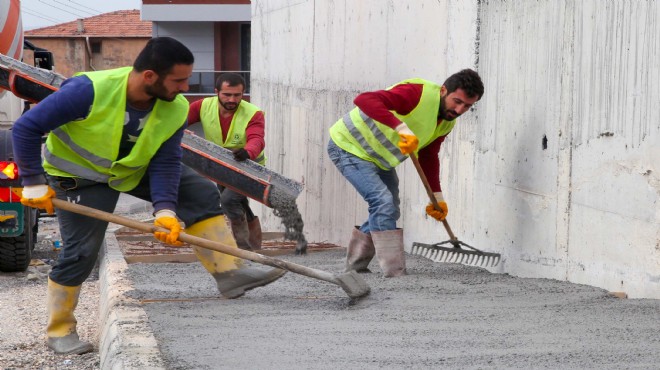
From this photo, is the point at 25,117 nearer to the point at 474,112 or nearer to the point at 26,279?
the point at 474,112


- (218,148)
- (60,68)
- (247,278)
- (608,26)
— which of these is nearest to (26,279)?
(218,148)

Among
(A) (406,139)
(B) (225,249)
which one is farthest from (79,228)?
(A) (406,139)

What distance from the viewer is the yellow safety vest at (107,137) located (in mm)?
5418

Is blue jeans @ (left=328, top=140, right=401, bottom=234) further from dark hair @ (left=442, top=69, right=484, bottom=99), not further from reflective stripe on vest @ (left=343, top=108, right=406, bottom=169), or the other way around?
dark hair @ (left=442, top=69, right=484, bottom=99)

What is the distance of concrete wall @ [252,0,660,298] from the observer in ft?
18.5

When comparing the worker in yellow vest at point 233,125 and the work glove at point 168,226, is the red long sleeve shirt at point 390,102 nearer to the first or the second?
the work glove at point 168,226

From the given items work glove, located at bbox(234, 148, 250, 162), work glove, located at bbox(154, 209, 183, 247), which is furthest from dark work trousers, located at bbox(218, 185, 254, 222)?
work glove, located at bbox(154, 209, 183, 247)

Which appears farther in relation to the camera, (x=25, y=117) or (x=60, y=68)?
(x=60, y=68)

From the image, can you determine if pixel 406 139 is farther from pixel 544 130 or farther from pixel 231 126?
pixel 231 126

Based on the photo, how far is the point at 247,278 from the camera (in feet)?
20.6

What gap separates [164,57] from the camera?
17.5ft

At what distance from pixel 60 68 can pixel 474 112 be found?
4338 centimetres

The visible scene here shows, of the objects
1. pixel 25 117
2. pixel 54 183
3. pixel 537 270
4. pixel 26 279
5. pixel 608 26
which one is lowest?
pixel 26 279

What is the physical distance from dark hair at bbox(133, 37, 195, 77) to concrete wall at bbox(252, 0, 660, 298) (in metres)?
2.28
